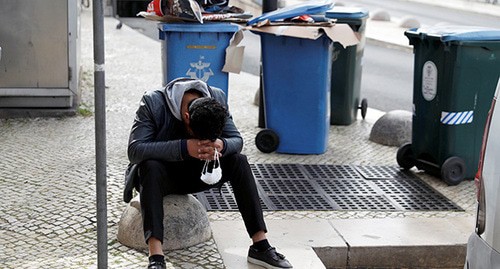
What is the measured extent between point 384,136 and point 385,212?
6.66 ft

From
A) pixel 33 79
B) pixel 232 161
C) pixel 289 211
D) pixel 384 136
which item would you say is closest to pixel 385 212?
pixel 289 211

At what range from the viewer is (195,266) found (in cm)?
476

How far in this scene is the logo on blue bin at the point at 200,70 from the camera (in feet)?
23.6

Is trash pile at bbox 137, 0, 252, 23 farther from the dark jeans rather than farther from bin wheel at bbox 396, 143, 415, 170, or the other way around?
the dark jeans

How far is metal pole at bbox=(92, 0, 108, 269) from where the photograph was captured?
12.6 ft

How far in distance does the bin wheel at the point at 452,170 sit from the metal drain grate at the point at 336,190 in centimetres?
17

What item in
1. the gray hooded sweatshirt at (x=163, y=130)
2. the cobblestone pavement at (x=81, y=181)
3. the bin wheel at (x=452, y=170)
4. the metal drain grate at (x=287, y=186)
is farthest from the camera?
the bin wheel at (x=452, y=170)

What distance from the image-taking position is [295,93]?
24.1 ft

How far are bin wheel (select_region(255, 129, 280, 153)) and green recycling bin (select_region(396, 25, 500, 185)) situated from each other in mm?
1212

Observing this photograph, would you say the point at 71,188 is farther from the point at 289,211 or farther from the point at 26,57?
the point at 26,57

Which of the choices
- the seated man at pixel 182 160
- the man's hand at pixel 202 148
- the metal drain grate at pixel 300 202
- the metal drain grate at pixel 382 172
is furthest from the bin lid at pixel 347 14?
the man's hand at pixel 202 148

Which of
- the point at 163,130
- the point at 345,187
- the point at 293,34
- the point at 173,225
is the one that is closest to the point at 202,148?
the point at 163,130

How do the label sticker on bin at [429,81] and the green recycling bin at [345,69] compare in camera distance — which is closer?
the label sticker on bin at [429,81]

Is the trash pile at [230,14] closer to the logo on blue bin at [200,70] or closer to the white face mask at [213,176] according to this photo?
the logo on blue bin at [200,70]
